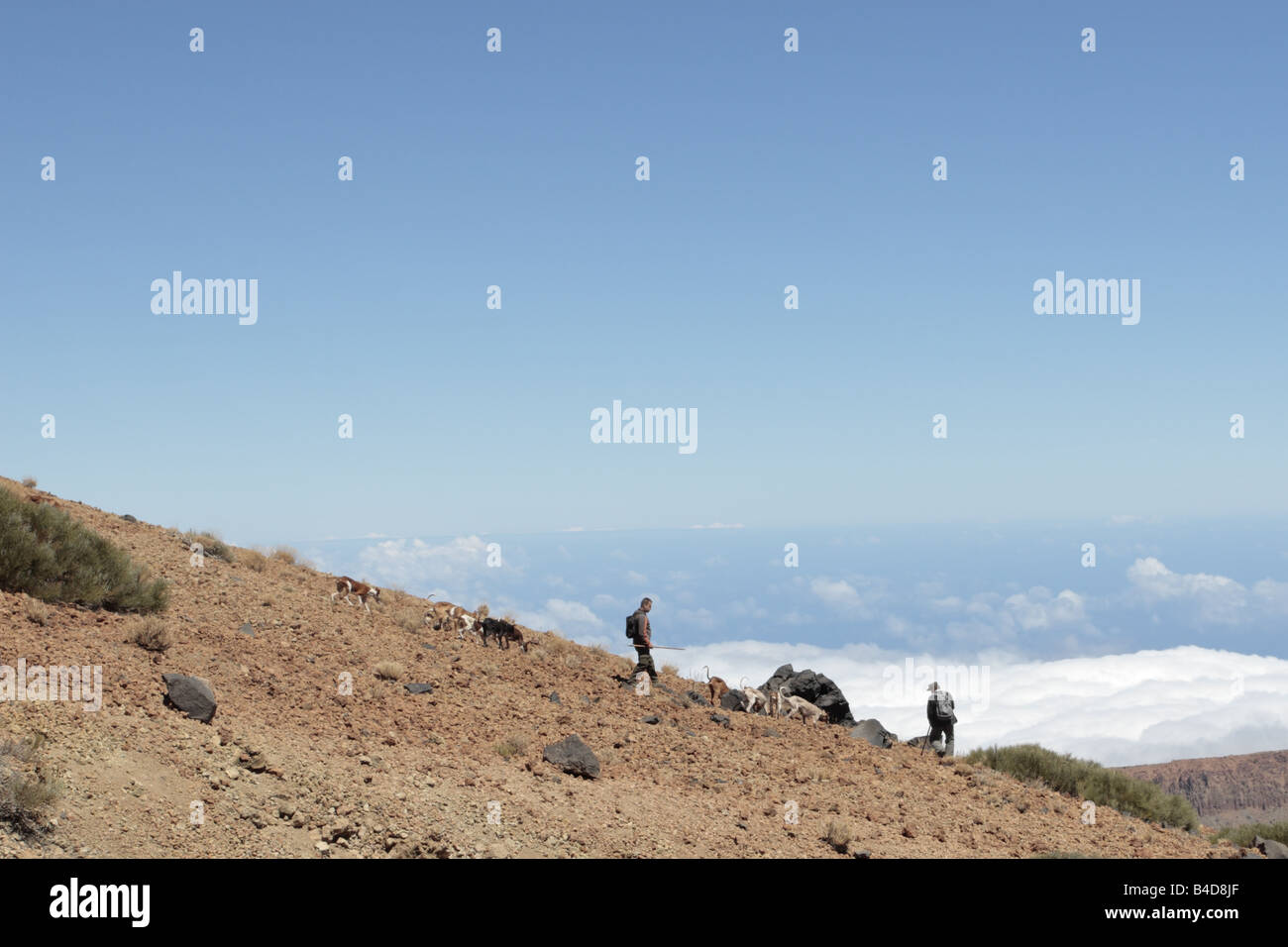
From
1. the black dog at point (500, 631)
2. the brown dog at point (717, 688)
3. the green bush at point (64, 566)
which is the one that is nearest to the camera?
the green bush at point (64, 566)

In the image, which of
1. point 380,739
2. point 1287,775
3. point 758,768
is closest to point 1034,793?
point 758,768

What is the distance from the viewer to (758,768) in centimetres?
1457

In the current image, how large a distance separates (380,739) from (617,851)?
12.9ft

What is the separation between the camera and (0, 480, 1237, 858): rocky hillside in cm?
912

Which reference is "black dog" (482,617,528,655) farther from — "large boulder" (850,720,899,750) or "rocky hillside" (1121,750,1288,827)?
"rocky hillside" (1121,750,1288,827)

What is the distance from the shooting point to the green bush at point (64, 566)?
13.3 meters

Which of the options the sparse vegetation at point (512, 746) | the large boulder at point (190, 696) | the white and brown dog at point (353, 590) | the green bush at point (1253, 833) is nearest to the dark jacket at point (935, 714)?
the green bush at point (1253, 833)

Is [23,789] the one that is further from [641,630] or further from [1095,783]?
[1095,783]

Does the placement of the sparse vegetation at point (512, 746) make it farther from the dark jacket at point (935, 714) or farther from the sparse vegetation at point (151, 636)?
the dark jacket at point (935, 714)

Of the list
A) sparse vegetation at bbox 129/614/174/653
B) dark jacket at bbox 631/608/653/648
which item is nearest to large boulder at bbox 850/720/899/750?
dark jacket at bbox 631/608/653/648

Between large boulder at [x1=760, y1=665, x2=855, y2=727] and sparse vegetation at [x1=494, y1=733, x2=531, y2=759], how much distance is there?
8.49 metres

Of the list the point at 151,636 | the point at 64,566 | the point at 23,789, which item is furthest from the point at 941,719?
the point at 64,566

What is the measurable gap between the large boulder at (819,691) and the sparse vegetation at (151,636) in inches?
504
